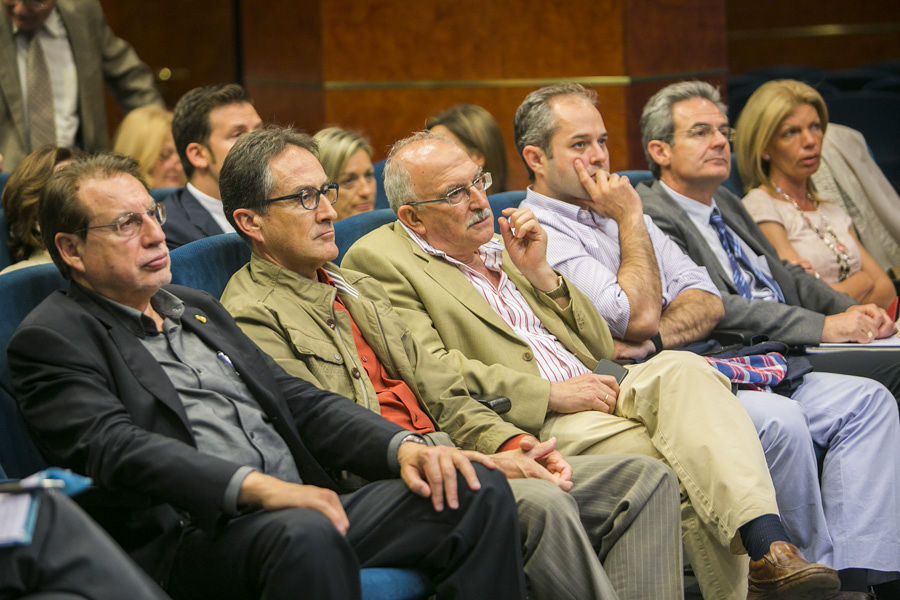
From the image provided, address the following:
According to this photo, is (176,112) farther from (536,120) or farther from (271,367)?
(271,367)

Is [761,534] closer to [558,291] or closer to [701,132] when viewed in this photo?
[558,291]

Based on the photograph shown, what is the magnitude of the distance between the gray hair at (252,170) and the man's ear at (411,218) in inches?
14.6

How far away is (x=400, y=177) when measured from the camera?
2.74 m

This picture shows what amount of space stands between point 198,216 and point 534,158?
96 cm

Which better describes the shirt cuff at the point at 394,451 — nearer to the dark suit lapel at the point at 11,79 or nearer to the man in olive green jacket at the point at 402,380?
the man in olive green jacket at the point at 402,380

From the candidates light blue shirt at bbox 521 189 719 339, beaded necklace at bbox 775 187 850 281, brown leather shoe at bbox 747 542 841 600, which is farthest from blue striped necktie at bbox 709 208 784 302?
brown leather shoe at bbox 747 542 841 600

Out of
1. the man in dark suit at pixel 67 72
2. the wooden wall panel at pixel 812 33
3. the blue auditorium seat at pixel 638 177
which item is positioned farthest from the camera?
the wooden wall panel at pixel 812 33

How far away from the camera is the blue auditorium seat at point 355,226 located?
9.18ft

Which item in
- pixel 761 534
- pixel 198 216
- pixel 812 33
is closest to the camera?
pixel 761 534

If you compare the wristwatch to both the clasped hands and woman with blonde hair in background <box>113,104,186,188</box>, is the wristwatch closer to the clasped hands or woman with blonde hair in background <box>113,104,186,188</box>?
the clasped hands

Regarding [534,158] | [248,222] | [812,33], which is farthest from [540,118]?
[812,33]

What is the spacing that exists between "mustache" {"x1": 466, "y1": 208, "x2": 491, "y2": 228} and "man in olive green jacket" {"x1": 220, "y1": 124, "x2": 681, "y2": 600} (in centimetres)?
33

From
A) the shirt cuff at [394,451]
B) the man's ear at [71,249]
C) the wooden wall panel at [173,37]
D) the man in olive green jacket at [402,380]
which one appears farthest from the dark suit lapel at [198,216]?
the wooden wall panel at [173,37]

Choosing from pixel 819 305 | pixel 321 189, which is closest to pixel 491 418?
pixel 321 189
